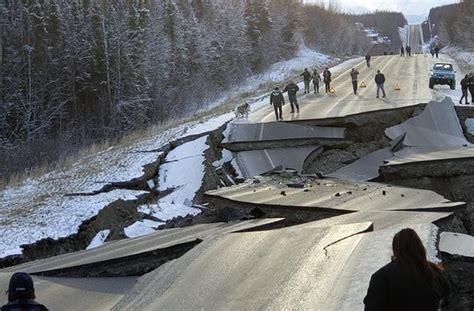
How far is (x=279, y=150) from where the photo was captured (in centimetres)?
1722

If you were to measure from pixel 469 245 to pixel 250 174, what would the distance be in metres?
8.31

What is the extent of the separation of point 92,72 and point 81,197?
3650 cm

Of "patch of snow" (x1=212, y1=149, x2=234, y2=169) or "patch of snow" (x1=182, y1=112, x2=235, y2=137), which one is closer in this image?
"patch of snow" (x1=212, y1=149, x2=234, y2=169)

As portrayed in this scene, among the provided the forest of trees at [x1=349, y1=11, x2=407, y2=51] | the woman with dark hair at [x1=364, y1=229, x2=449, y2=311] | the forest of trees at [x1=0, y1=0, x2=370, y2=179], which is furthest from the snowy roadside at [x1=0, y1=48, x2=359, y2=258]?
the forest of trees at [x1=349, y1=11, x2=407, y2=51]

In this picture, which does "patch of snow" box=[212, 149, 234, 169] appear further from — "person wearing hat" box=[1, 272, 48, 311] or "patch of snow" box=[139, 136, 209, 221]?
"person wearing hat" box=[1, 272, 48, 311]

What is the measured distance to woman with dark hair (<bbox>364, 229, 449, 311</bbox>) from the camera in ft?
12.5

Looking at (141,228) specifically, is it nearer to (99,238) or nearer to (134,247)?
(99,238)

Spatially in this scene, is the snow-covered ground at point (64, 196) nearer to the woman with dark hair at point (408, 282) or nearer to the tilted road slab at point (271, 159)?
the tilted road slab at point (271, 159)

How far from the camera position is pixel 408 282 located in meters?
3.80

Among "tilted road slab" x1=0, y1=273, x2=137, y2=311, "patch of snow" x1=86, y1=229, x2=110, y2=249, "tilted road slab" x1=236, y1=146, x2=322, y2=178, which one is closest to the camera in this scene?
"tilted road slab" x1=0, y1=273, x2=137, y2=311

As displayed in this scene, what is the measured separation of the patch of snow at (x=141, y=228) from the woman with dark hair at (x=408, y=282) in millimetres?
8609

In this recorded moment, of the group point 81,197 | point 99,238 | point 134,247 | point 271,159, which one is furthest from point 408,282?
point 271,159

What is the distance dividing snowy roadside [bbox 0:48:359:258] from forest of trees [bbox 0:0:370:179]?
1664 centimetres

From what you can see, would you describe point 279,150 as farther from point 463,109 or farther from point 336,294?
point 336,294
